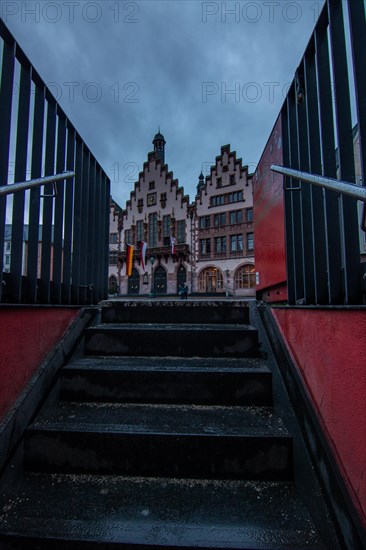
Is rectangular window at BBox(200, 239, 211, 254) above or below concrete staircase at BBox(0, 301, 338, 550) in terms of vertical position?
above

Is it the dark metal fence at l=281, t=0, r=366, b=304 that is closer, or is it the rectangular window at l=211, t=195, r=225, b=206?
the dark metal fence at l=281, t=0, r=366, b=304

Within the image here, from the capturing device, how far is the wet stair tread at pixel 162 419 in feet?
5.03

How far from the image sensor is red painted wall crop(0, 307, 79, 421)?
1647 millimetres

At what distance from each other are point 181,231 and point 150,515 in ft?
95.6

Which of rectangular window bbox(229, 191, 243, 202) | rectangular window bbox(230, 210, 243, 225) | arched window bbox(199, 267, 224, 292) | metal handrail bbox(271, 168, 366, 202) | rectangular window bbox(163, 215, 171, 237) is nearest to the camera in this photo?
metal handrail bbox(271, 168, 366, 202)

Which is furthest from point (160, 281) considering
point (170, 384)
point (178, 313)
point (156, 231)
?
point (170, 384)

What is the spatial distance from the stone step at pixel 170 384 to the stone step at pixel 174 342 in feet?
0.78

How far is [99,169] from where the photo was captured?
3.66 meters

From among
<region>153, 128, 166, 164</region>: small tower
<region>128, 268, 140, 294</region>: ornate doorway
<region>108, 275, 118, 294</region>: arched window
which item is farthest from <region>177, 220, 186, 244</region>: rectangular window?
<region>153, 128, 166, 164</region>: small tower

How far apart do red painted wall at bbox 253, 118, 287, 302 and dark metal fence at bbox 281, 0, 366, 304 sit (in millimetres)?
546

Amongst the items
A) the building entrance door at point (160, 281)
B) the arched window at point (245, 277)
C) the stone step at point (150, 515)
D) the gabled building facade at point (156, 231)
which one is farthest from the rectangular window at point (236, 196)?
the stone step at point (150, 515)

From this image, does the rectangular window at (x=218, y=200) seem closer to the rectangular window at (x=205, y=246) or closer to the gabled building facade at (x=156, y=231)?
the gabled building facade at (x=156, y=231)

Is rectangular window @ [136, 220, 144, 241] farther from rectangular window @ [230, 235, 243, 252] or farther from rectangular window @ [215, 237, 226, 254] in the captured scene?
rectangular window @ [230, 235, 243, 252]

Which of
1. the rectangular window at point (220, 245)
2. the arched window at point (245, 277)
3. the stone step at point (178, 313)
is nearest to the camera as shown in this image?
the stone step at point (178, 313)
